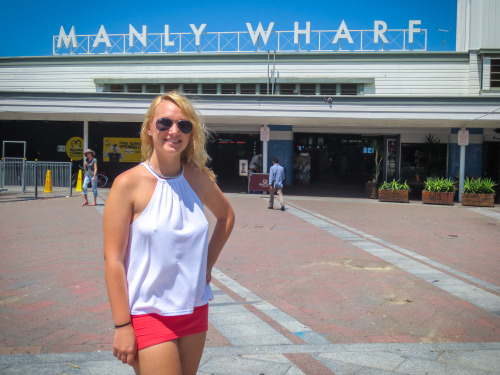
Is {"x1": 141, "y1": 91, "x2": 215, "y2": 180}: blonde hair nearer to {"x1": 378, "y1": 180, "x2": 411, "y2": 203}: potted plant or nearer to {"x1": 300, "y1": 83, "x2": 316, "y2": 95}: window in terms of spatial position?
{"x1": 378, "y1": 180, "x2": 411, "y2": 203}: potted plant

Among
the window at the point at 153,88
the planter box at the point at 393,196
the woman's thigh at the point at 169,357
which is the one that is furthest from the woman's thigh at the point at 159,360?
the window at the point at 153,88

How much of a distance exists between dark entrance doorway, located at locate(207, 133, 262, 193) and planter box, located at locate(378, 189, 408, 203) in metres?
8.88

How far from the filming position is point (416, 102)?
18.5m

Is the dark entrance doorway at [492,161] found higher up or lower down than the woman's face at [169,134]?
higher up

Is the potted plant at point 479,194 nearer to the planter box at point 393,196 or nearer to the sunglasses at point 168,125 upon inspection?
the planter box at point 393,196

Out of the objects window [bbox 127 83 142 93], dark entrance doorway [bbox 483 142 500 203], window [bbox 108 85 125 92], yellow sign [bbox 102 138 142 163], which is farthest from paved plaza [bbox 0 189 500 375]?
window [bbox 108 85 125 92]

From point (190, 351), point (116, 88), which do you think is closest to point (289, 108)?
point (116, 88)

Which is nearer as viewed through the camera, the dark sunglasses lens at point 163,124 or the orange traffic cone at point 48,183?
the dark sunglasses lens at point 163,124

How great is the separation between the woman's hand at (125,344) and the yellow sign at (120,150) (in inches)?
891

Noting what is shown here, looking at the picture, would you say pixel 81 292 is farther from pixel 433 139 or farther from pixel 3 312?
pixel 433 139

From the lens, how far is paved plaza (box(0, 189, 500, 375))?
3.78 meters

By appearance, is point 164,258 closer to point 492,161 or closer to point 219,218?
point 219,218

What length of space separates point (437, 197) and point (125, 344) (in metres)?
17.4

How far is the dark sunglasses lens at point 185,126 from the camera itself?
2.38 metres
